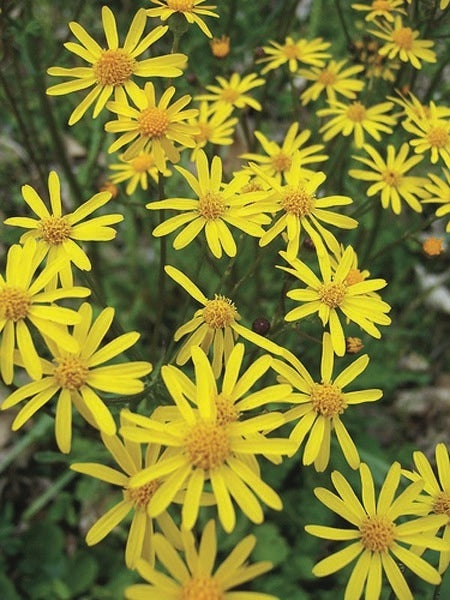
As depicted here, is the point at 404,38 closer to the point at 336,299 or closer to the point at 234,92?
the point at 234,92

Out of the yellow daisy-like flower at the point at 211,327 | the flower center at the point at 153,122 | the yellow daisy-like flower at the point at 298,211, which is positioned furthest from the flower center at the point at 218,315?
the flower center at the point at 153,122

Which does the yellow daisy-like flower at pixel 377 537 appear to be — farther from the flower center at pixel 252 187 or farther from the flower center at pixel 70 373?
the flower center at pixel 252 187

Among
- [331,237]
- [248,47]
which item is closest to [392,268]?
[248,47]

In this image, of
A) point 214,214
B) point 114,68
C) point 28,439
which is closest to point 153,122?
point 114,68

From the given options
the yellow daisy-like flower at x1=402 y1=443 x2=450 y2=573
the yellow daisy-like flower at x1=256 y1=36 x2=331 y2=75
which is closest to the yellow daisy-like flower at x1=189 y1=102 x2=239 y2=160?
the yellow daisy-like flower at x1=256 y1=36 x2=331 y2=75

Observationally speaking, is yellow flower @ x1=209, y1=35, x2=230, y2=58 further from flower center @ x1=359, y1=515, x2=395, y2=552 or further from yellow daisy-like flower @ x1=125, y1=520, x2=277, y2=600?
yellow daisy-like flower @ x1=125, y1=520, x2=277, y2=600
